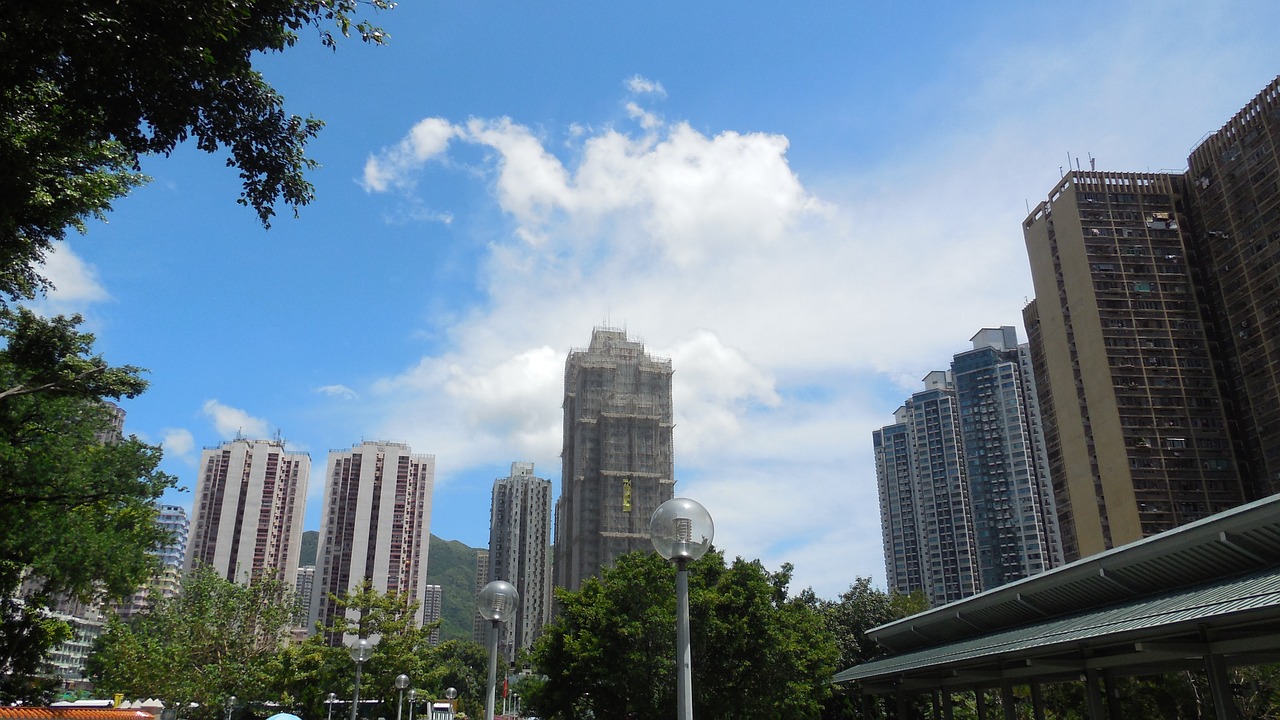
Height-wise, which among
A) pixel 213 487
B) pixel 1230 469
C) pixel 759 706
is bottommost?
pixel 759 706

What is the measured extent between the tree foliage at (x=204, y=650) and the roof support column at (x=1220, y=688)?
28327 millimetres

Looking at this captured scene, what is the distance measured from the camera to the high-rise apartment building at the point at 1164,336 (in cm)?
4797

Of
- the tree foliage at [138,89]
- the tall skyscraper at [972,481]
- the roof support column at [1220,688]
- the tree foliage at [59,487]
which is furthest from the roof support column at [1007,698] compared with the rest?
the tall skyscraper at [972,481]

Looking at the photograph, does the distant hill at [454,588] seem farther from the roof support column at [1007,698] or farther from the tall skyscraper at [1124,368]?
the roof support column at [1007,698]

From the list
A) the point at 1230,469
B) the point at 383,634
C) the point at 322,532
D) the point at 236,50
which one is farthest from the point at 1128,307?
the point at 322,532

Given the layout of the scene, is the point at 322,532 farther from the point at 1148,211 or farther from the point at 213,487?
the point at 1148,211

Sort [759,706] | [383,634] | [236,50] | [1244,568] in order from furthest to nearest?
[383,634] < [759,706] < [1244,568] < [236,50]

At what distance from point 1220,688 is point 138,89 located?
16.3m

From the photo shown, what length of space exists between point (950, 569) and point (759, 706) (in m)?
85.4

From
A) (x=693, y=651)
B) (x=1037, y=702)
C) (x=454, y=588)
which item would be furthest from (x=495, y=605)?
(x=454, y=588)

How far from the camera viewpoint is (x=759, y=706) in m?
24.1

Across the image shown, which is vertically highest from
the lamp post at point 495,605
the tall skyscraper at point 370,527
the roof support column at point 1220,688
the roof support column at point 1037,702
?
the tall skyscraper at point 370,527

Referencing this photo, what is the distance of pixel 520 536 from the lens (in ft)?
404

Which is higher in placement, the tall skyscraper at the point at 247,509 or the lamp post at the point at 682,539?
the tall skyscraper at the point at 247,509
